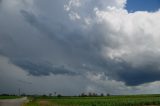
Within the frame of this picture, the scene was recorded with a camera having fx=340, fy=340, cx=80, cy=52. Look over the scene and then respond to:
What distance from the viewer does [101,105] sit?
70.9 m

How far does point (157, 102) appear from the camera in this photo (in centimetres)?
7612

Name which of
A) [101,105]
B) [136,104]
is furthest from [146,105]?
[101,105]

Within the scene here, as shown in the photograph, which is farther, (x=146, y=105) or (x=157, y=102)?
(x=157, y=102)

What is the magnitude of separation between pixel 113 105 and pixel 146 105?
6832 millimetres

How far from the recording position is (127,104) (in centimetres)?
7356

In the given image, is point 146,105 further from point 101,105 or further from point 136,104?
point 101,105

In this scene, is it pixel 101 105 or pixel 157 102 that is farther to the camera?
pixel 157 102

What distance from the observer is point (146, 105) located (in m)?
70.4

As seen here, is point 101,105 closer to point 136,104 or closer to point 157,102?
point 136,104

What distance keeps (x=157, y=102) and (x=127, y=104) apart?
7527mm

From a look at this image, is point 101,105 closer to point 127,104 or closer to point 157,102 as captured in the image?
point 127,104

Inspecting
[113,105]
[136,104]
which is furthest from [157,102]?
[113,105]

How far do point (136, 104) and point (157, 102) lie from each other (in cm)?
562

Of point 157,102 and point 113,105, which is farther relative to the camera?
point 157,102
